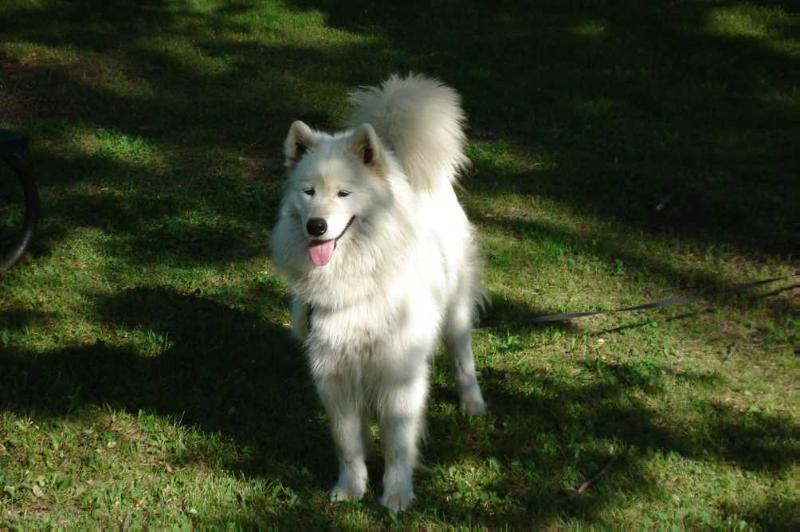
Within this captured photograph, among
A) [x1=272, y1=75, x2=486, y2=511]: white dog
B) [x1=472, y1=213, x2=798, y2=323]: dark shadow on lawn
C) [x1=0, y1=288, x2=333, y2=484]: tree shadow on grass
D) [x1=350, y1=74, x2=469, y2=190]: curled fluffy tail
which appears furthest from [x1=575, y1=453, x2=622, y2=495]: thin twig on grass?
[x1=350, y1=74, x2=469, y2=190]: curled fluffy tail

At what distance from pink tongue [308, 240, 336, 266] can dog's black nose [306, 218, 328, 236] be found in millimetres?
110

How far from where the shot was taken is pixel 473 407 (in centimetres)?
503

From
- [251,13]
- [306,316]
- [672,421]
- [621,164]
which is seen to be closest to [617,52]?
[621,164]

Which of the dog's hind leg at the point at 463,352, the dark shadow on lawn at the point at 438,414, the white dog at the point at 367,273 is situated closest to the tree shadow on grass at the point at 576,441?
the dark shadow on lawn at the point at 438,414

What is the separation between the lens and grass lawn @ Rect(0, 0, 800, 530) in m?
4.34

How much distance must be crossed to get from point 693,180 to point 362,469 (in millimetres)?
5297

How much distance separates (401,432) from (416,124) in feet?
5.17

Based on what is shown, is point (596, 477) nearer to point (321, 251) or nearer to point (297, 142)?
point (321, 251)

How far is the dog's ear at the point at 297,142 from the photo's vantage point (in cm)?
401

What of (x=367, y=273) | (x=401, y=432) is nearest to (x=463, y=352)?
(x=401, y=432)

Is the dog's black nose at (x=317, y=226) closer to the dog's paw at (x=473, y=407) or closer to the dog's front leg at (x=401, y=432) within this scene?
the dog's front leg at (x=401, y=432)

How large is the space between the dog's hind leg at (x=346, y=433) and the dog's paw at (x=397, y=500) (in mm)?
146

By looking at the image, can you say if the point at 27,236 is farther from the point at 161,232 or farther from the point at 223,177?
the point at 223,177

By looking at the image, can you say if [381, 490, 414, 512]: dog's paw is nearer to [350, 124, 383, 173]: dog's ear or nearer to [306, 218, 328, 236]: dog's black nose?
[306, 218, 328, 236]: dog's black nose
